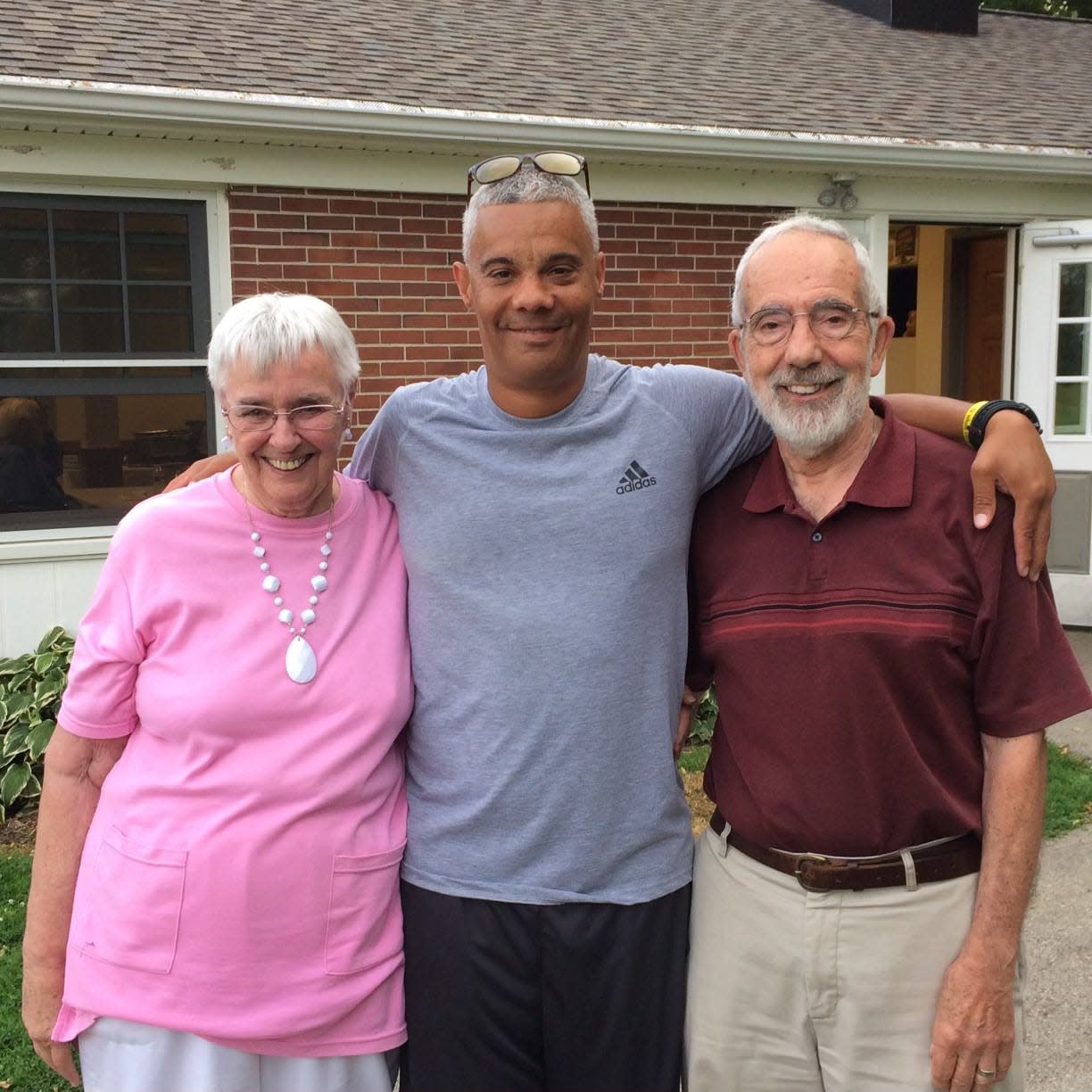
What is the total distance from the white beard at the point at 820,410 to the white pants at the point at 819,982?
76 cm

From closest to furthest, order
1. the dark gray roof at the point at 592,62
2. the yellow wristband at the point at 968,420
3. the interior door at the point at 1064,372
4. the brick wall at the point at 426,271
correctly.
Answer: the yellow wristband at the point at 968,420 → the dark gray roof at the point at 592,62 → the brick wall at the point at 426,271 → the interior door at the point at 1064,372

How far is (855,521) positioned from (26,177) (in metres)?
5.24

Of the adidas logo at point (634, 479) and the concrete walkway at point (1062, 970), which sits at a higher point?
the adidas logo at point (634, 479)

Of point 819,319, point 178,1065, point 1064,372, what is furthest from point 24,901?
point 1064,372

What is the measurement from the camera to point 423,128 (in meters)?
6.31

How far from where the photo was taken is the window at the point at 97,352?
239 inches

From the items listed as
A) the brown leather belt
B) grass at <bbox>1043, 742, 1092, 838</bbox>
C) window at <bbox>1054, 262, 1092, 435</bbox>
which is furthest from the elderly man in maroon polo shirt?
window at <bbox>1054, 262, 1092, 435</bbox>

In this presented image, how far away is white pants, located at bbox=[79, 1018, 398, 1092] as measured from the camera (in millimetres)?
2074

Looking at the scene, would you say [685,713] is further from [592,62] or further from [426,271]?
[592,62]

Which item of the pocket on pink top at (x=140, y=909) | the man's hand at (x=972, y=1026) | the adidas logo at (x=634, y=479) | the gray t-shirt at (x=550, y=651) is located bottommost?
the man's hand at (x=972, y=1026)

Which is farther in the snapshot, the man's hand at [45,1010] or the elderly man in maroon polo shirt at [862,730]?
the man's hand at [45,1010]

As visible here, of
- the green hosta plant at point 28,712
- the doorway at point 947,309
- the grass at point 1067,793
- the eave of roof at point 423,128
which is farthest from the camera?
the doorway at point 947,309

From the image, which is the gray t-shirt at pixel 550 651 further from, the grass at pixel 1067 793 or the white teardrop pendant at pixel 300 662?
the grass at pixel 1067 793

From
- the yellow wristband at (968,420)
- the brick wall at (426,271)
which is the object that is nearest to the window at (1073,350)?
the brick wall at (426,271)
